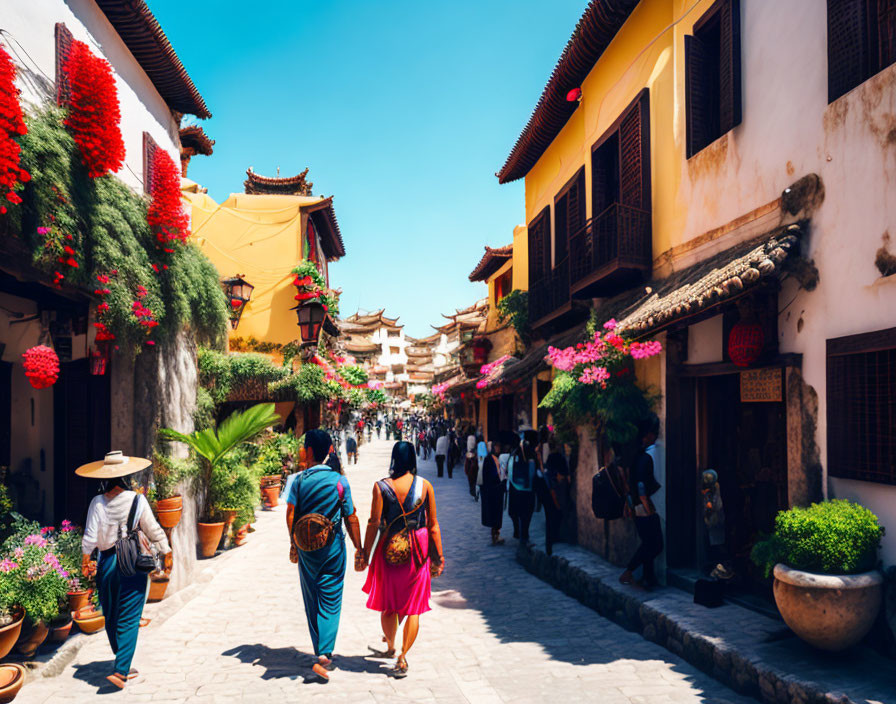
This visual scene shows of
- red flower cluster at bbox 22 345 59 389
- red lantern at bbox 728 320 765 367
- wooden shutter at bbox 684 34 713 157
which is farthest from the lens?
A: wooden shutter at bbox 684 34 713 157

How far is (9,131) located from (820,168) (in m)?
6.76

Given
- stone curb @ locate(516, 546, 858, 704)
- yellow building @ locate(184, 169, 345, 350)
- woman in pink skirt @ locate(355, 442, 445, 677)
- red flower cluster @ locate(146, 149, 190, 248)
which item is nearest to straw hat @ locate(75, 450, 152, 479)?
woman in pink skirt @ locate(355, 442, 445, 677)

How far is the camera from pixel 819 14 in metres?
5.70

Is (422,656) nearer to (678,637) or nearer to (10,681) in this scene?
(678,637)

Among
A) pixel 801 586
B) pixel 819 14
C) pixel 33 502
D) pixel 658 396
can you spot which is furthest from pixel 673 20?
pixel 33 502

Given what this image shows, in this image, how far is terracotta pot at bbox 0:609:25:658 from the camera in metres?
5.00

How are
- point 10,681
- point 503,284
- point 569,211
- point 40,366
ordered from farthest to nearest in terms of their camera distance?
point 503,284 → point 569,211 → point 40,366 → point 10,681

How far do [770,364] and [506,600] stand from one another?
13.7 feet

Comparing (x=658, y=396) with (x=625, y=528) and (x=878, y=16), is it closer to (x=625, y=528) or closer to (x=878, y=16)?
(x=625, y=528)

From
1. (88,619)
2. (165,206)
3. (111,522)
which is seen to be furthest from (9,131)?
(88,619)

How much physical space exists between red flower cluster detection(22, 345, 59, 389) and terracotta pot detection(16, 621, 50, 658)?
2.10 meters

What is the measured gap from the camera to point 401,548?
521cm

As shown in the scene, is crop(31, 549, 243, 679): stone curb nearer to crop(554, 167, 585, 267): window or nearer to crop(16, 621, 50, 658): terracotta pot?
crop(16, 621, 50, 658): terracotta pot

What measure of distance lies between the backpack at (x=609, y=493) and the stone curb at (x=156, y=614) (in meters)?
5.15
